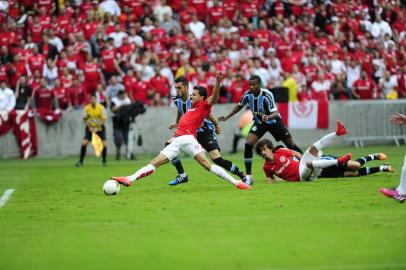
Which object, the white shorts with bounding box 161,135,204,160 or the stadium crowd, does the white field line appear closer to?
the white shorts with bounding box 161,135,204,160

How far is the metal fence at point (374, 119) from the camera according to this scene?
2953cm

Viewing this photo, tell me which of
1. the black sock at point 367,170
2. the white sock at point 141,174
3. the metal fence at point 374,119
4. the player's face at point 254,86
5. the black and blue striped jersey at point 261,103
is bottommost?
the metal fence at point 374,119

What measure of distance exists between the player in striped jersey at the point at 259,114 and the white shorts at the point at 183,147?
2.28 m

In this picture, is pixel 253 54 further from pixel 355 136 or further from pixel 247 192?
pixel 247 192

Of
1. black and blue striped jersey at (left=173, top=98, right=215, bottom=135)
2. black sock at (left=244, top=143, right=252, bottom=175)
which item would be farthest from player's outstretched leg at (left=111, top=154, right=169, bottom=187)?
black sock at (left=244, top=143, right=252, bottom=175)

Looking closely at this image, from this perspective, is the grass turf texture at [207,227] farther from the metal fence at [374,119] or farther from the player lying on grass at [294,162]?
the metal fence at [374,119]

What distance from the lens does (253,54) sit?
3061 cm

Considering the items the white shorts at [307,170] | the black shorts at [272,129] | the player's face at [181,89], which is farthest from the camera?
the black shorts at [272,129]

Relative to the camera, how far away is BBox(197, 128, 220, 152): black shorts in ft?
55.2

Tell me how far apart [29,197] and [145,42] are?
14.9 metres

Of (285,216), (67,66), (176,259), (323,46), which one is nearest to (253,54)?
(323,46)

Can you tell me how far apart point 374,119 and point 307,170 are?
13680 millimetres

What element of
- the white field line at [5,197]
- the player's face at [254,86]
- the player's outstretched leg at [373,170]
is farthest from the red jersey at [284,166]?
the white field line at [5,197]

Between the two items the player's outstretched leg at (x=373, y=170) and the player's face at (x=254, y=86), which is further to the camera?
the player's face at (x=254, y=86)
